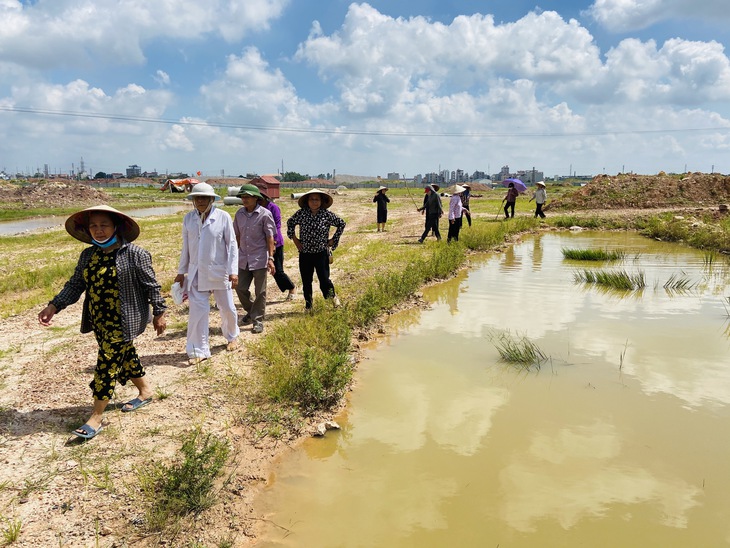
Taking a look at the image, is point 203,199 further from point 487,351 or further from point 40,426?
point 487,351

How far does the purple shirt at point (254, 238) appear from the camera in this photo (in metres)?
5.80

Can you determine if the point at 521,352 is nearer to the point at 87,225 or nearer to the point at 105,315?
the point at 105,315

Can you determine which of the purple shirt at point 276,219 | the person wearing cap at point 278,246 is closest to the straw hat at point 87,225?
the person wearing cap at point 278,246

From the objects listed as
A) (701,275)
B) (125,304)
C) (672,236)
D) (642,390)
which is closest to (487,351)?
(642,390)

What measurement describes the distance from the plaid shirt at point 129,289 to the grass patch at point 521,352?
11.7 feet

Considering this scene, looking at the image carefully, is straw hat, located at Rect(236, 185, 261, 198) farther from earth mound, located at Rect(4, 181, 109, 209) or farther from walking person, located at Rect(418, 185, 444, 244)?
earth mound, located at Rect(4, 181, 109, 209)

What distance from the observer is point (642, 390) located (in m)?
4.49

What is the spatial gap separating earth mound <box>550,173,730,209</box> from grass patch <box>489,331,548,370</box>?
882 inches

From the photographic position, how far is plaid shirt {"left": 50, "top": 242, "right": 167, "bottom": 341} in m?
3.49

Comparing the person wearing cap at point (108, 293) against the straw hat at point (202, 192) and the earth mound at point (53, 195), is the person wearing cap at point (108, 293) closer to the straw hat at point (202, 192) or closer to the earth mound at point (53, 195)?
the straw hat at point (202, 192)

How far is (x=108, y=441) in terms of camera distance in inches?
133

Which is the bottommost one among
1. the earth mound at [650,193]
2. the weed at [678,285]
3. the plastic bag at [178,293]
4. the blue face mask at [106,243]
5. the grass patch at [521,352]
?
the grass patch at [521,352]

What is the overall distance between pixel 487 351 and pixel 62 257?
37.9 ft

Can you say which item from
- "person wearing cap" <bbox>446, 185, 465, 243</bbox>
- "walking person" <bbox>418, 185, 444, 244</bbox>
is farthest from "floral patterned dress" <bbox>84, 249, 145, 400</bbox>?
"walking person" <bbox>418, 185, 444, 244</bbox>
